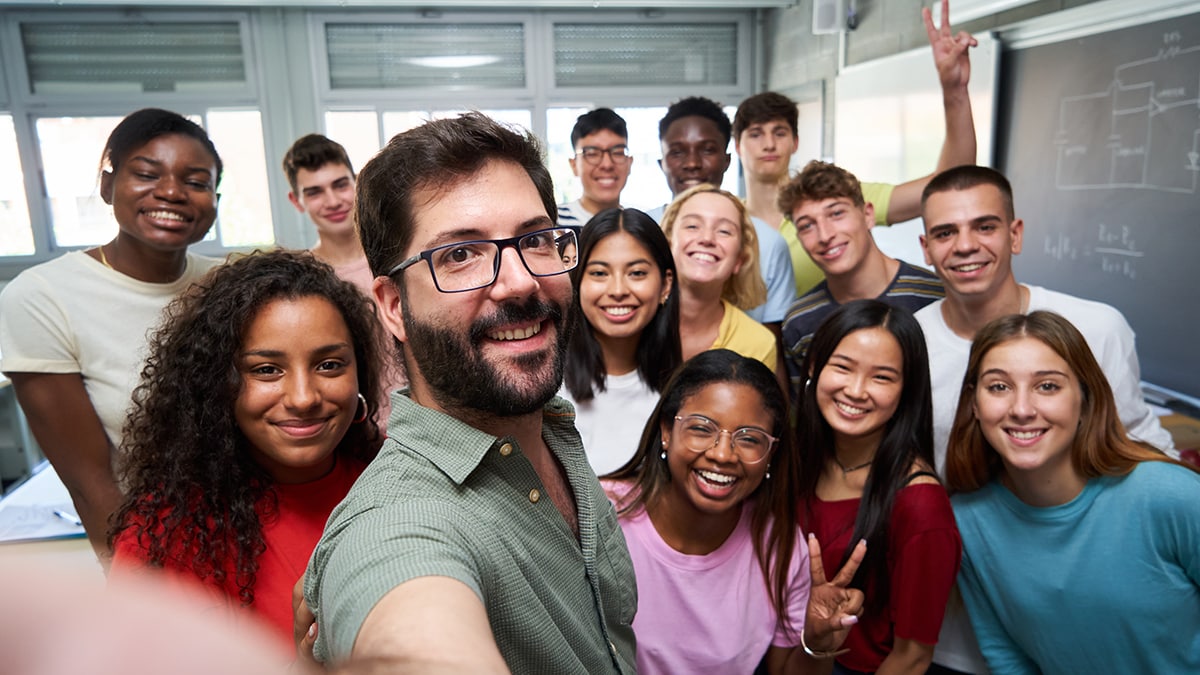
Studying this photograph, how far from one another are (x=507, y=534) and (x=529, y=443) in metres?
0.20

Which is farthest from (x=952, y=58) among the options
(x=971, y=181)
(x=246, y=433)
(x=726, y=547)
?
(x=246, y=433)

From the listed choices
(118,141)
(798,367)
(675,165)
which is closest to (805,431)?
(798,367)

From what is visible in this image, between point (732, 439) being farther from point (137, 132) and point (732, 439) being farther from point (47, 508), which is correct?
point (47, 508)

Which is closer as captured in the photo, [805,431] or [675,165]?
[805,431]

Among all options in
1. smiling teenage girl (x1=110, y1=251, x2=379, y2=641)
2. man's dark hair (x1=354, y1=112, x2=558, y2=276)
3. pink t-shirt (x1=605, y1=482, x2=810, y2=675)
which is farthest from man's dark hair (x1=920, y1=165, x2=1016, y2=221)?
smiling teenage girl (x1=110, y1=251, x2=379, y2=641)

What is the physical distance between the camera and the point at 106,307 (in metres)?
1.75

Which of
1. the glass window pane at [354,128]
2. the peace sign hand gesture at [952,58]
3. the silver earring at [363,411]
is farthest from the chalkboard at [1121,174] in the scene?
the glass window pane at [354,128]

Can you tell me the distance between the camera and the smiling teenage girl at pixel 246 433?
1.30 m

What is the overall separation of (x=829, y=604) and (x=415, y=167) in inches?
47.7

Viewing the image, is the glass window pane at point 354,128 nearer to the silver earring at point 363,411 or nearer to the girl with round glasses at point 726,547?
the silver earring at point 363,411

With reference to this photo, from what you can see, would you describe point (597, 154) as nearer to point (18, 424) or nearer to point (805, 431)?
point (805, 431)

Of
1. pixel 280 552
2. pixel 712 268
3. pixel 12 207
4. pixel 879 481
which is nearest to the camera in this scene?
pixel 280 552

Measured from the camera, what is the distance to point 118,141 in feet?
5.99

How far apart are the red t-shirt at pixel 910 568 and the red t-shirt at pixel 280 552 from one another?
3.57ft
